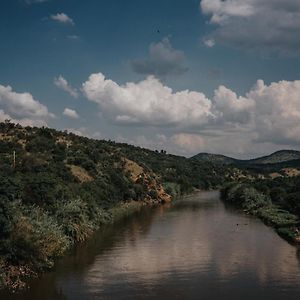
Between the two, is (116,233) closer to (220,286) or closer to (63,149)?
(220,286)

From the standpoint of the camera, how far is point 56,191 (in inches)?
2451

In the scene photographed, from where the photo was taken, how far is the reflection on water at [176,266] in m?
37.8

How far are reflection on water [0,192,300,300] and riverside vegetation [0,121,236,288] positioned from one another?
231cm

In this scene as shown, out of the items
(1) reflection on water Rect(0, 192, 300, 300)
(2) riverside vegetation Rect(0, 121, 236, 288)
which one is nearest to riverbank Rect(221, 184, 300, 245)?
(1) reflection on water Rect(0, 192, 300, 300)

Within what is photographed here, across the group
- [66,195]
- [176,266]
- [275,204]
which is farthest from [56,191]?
[275,204]

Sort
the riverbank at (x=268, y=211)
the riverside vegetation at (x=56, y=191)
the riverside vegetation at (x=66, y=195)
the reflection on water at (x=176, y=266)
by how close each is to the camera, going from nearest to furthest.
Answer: the reflection on water at (x=176, y=266) → the riverside vegetation at (x=56, y=191) → the riverside vegetation at (x=66, y=195) → the riverbank at (x=268, y=211)

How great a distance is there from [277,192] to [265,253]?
186 ft

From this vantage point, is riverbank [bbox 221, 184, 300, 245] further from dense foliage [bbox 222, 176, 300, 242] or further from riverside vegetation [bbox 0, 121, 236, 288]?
riverside vegetation [bbox 0, 121, 236, 288]

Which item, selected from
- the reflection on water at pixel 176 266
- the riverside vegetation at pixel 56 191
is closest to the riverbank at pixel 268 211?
the reflection on water at pixel 176 266

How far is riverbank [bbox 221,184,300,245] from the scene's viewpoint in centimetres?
6619

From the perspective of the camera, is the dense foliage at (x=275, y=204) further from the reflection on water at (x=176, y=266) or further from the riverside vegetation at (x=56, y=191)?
the riverside vegetation at (x=56, y=191)

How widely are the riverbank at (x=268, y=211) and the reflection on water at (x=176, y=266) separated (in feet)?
6.75

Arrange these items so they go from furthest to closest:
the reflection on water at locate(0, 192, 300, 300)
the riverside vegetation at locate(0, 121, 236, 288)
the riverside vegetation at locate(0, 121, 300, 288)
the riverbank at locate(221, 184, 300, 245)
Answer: the riverbank at locate(221, 184, 300, 245) → the riverside vegetation at locate(0, 121, 300, 288) → the riverside vegetation at locate(0, 121, 236, 288) → the reflection on water at locate(0, 192, 300, 300)

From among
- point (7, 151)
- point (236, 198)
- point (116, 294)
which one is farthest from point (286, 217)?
point (7, 151)
